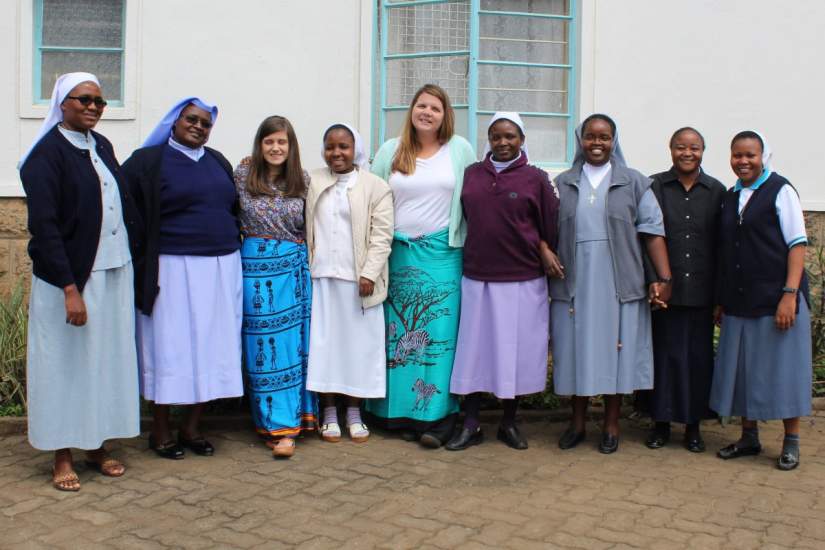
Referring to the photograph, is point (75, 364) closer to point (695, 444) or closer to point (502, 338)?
point (502, 338)

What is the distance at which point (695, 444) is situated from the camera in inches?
197

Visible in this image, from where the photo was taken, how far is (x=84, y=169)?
13.9 ft

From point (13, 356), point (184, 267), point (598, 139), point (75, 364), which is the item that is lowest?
point (13, 356)

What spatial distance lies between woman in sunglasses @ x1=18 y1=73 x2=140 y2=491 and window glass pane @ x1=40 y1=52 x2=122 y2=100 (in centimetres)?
253

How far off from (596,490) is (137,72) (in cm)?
449

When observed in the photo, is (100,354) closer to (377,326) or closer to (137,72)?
(377,326)

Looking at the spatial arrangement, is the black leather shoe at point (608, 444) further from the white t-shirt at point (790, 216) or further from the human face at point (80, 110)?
the human face at point (80, 110)

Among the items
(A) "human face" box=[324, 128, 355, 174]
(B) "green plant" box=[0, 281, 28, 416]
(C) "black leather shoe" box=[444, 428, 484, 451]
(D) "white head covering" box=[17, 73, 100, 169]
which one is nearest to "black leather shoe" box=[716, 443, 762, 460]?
(C) "black leather shoe" box=[444, 428, 484, 451]

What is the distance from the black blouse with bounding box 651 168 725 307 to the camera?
484 cm

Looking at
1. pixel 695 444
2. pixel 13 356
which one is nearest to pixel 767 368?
pixel 695 444

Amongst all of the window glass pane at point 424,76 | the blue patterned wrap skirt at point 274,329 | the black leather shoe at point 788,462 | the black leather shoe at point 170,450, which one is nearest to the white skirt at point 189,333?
the blue patterned wrap skirt at point 274,329

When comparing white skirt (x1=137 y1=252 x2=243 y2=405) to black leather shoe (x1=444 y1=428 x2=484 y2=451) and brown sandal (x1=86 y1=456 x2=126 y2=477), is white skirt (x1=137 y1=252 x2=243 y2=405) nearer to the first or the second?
brown sandal (x1=86 y1=456 x2=126 y2=477)

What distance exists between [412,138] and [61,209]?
2.00 meters

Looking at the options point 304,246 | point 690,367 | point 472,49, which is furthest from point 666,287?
point 472,49
